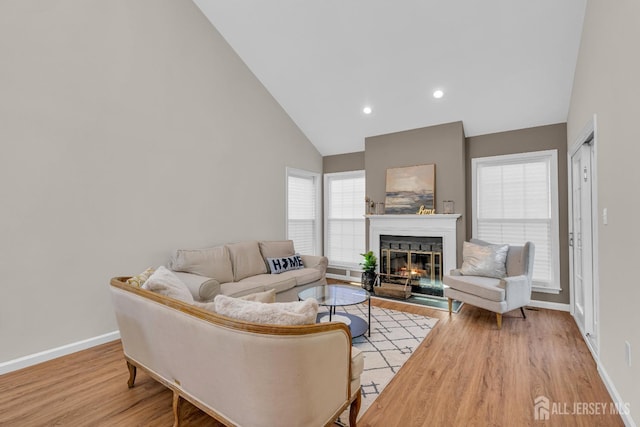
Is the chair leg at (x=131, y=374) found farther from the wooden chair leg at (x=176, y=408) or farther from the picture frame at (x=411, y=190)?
the picture frame at (x=411, y=190)

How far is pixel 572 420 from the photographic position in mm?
1958

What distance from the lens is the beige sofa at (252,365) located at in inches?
52.9

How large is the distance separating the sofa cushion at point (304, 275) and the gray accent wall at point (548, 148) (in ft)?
8.25

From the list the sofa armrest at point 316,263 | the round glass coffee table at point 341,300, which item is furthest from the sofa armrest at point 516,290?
the sofa armrest at point 316,263

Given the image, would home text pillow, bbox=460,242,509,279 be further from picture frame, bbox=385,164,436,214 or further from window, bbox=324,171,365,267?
window, bbox=324,171,365,267

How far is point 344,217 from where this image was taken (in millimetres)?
6113

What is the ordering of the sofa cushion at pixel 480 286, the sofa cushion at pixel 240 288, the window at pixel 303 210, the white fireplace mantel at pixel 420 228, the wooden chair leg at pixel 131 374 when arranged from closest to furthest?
1. the wooden chair leg at pixel 131 374
2. the sofa cushion at pixel 240 288
3. the sofa cushion at pixel 480 286
4. the white fireplace mantel at pixel 420 228
5. the window at pixel 303 210

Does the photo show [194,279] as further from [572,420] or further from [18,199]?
[572,420]

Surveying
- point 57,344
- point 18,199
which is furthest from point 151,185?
point 57,344

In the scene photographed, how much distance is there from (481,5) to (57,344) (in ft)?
17.7

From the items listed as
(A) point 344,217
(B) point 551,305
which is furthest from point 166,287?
(B) point 551,305

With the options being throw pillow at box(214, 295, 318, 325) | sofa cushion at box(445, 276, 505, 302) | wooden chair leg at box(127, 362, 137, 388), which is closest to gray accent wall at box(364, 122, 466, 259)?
sofa cushion at box(445, 276, 505, 302)

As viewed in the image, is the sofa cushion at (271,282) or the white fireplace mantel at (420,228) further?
the white fireplace mantel at (420,228)

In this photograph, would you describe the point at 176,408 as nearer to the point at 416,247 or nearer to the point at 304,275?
the point at 304,275
